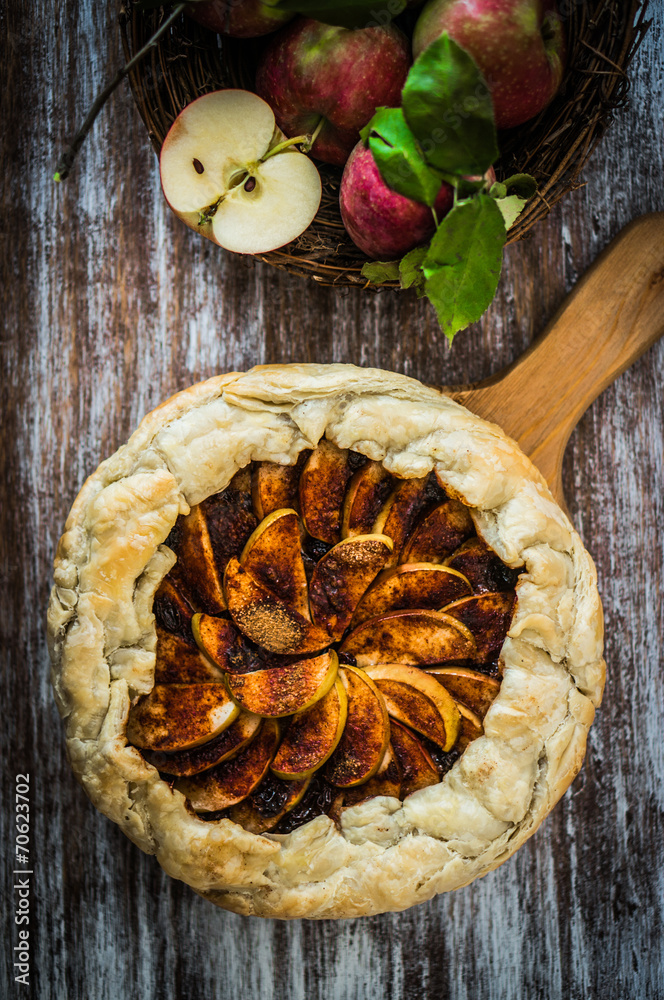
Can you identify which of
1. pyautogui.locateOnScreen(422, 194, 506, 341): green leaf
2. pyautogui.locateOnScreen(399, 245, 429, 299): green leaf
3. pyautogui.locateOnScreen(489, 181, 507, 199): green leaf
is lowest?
pyautogui.locateOnScreen(422, 194, 506, 341): green leaf

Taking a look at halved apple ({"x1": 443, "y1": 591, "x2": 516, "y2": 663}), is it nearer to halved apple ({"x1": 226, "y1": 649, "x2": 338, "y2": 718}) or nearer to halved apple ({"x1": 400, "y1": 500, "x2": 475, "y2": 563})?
halved apple ({"x1": 400, "y1": 500, "x2": 475, "y2": 563})

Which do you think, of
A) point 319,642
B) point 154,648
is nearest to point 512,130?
point 319,642

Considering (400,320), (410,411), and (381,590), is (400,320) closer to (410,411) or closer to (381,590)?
(410,411)

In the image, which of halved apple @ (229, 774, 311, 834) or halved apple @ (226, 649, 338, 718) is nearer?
halved apple @ (226, 649, 338, 718)

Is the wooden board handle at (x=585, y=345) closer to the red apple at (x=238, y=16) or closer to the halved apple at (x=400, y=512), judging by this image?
the halved apple at (x=400, y=512)

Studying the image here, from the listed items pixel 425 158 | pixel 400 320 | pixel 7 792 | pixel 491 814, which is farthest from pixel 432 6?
pixel 7 792

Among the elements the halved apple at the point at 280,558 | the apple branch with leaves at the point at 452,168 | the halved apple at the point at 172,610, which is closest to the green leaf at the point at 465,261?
the apple branch with leaves at the point at 452,168

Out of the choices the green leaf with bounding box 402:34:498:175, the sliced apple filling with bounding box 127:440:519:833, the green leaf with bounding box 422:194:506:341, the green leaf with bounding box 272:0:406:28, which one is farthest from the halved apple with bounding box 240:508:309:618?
the green leaf with bounding box 272:0:406:28
